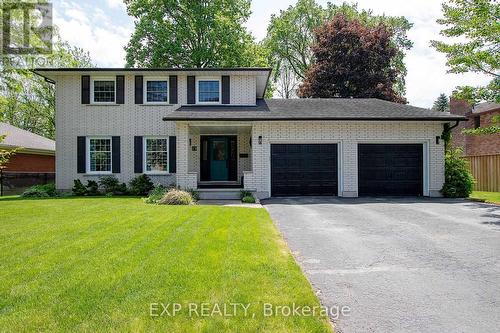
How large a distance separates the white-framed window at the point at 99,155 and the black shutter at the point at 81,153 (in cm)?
17

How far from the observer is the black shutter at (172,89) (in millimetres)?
16609

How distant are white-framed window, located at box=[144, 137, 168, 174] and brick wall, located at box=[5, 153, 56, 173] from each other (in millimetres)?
9618

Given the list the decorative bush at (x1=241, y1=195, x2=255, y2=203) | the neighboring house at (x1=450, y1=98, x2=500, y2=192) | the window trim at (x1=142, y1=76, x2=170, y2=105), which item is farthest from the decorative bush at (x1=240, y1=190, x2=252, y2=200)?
the neighboring house at (x1=450, y1=98, x2=500, y2=192)

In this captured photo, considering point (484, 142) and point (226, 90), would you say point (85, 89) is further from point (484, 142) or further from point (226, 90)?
point (484, 142)

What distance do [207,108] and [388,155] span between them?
8203 mm

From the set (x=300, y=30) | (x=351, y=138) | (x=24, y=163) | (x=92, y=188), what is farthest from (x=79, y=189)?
(x=300, y=30)

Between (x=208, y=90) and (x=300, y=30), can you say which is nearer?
(x=208, y=90)

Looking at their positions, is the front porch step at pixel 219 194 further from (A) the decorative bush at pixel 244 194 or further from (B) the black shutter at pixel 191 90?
(B) the black shutter at pixel 191 90

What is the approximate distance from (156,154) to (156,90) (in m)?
3.07

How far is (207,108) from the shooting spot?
1611 centimetres

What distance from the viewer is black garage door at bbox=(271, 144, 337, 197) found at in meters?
14.7

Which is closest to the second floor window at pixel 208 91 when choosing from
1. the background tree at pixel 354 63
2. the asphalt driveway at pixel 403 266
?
the asphalt driveway at pixel 403 266

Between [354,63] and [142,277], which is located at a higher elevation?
[354,63]

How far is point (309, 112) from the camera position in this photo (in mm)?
15250
